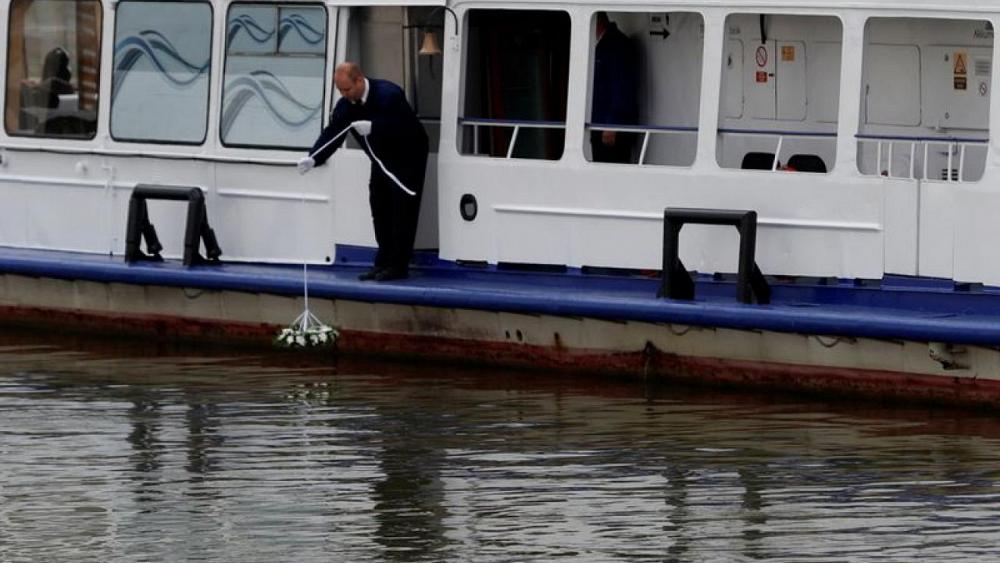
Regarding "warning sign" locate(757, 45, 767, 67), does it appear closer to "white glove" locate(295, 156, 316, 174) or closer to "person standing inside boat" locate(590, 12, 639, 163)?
"person standing inside boat" locate(590, 12, 639, 163)

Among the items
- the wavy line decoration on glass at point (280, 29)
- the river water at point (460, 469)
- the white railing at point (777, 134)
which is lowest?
the river water at point (460, 469)

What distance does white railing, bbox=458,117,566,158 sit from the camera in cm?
1287

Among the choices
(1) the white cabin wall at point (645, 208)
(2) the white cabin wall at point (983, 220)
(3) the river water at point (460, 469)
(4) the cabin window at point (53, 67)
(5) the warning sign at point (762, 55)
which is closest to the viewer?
(3) the river water at point (460, 469)

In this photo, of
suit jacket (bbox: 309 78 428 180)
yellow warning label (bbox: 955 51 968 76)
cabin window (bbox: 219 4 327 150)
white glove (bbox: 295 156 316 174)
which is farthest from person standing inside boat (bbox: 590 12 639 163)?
yellow warning label (bbox: 955 51 968 76)

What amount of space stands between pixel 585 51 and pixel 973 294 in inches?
102

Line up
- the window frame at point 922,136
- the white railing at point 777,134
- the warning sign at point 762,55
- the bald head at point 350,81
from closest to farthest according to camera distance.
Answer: the window frame at point 922,136, the white railing at point 777,134, the warning sign at point 762,55, the bald head at point 350,81

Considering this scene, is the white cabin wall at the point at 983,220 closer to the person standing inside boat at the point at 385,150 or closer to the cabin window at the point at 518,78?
the cabin window at the point at 518,78

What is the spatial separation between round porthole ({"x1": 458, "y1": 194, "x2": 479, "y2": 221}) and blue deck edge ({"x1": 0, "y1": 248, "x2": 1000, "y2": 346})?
32 cm

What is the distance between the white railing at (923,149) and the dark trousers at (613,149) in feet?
5.05

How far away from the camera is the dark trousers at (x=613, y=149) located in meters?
13.1

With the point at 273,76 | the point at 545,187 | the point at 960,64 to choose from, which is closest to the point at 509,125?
the point at 545,187

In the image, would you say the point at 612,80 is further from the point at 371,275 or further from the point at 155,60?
the point at 155,60

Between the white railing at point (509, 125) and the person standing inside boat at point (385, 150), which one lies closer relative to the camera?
the white railing at point (509, 125)

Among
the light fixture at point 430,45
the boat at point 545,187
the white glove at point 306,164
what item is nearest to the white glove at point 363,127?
the white glove at point 306,164
